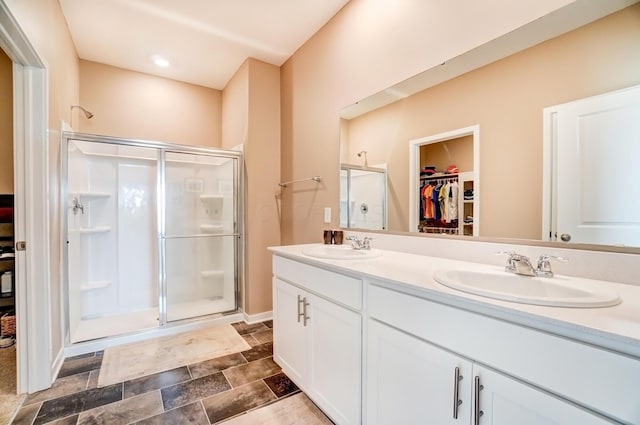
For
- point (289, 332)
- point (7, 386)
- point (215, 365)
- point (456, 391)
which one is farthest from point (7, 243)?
point (456, 391)

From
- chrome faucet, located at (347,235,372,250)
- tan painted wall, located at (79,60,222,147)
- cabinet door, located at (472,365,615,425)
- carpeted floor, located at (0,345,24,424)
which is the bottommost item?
carpeted floor, located at (0,345,24,424)

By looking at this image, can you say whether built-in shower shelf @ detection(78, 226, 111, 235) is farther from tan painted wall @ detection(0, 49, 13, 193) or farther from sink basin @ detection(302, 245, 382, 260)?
sink basin @ detection(302, 245, 382, 260)

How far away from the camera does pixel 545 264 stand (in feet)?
3.67

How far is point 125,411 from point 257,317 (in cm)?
139

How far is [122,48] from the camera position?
2.75m


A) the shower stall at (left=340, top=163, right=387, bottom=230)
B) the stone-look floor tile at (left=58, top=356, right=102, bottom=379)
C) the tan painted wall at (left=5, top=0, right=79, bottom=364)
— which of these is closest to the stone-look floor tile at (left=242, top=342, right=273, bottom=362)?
the stone-look floor tile at (left=58, top=356, right=102, bottom=379)

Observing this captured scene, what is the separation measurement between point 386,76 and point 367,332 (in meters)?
1.54

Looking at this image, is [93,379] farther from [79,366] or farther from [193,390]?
[193,390]

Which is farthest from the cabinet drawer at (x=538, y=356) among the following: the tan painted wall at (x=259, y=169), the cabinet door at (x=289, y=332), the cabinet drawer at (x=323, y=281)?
the tan painted wall at (x=259, y=169)

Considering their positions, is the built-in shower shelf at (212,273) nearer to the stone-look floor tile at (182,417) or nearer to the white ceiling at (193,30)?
the stone-look floor tile at (182,417)

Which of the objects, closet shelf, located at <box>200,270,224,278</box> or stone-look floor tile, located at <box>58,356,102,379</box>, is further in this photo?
closet shelf, located at <box>200,270,224,278</box>

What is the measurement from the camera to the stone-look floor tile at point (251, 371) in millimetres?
1922

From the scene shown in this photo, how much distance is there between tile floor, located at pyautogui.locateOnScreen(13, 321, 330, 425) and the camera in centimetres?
157

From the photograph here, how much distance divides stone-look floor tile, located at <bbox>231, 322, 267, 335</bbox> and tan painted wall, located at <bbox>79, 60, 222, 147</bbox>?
2205mm
